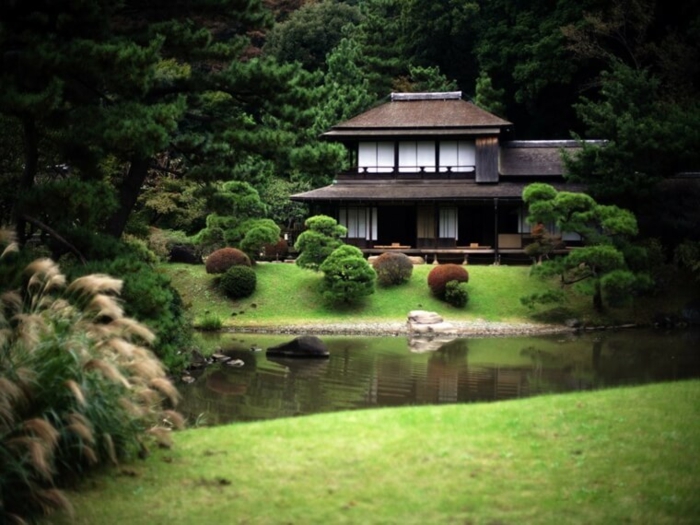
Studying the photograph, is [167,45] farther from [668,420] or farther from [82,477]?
[668,420]

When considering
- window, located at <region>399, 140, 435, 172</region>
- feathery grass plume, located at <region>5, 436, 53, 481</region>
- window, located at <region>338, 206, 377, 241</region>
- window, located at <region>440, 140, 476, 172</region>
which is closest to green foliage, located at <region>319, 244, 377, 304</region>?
window, located at <region>338, 206, 377, 241</region>

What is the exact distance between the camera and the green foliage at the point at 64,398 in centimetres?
668

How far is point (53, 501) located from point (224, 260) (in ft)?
75.4

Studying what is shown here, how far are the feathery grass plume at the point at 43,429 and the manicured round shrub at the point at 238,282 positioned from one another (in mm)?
21834

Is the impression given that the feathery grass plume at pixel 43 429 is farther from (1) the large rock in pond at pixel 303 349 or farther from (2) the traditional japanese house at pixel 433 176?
(2) the traditional japanese house at pixel 433 176

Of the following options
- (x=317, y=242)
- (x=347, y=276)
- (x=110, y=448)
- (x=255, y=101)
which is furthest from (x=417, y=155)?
(x=110, y=448)

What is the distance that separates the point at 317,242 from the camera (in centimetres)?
2950

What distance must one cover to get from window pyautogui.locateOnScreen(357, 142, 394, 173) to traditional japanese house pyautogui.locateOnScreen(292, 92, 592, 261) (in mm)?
44

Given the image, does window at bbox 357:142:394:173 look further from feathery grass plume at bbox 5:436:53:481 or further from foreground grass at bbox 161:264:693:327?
feathery grass plume at bbox 5:436:53:481

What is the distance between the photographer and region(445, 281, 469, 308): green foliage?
27.8 meters

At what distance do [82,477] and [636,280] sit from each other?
21764 mm

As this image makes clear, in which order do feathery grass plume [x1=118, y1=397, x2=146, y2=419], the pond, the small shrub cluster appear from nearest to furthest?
feathery grass plume [x1=118, y1=397, x2=146, y2=419] < the pond < the small shrub cluster

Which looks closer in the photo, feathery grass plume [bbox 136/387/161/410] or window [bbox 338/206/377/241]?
feathery grass plume [bbox 136/387/161/410]

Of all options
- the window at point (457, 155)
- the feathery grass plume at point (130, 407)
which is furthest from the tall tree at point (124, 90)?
the window at point (457, 155)
